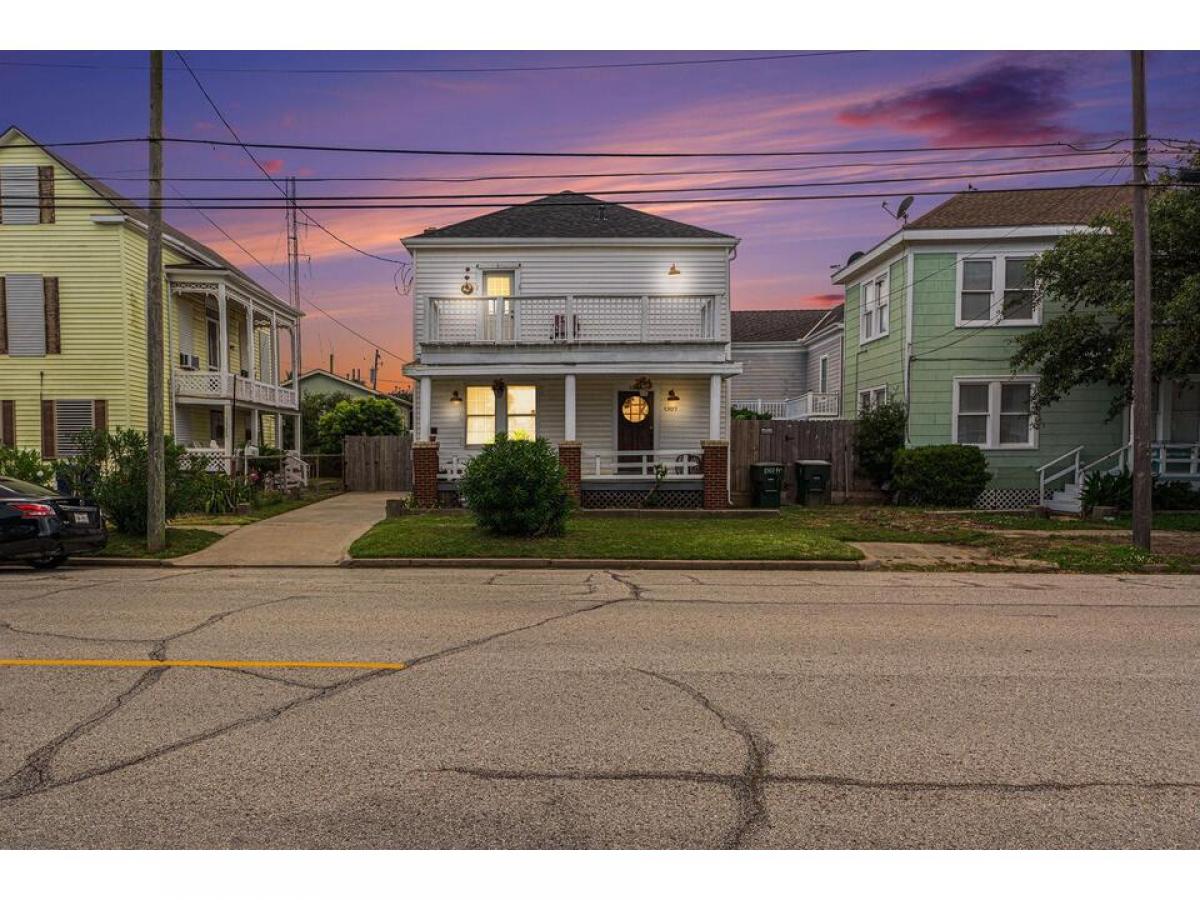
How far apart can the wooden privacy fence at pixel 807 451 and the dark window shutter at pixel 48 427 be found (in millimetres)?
18737

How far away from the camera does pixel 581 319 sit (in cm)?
1842

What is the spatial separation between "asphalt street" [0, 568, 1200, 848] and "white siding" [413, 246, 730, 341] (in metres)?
13.1

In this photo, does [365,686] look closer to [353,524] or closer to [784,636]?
[784,636]

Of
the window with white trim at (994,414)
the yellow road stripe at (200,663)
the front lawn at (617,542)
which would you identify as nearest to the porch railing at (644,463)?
the front lawn at (617,542)

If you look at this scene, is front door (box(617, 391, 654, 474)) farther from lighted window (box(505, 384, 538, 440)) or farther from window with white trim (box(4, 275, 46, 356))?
window with white trim (box(4, 275, 46, 356))

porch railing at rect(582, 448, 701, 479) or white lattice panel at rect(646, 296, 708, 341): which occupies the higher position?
white lattice panel at rect(646, 296, 708, 341)


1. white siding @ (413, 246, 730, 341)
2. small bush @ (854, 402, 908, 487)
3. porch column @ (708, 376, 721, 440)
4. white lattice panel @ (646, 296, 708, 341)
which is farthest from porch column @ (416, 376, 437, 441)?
small bush @ (854, 402, 908, 487)

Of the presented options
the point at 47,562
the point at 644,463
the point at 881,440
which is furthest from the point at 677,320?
the point at 47,562

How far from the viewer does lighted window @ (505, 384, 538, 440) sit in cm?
1961

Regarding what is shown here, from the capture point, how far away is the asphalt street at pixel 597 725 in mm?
3217

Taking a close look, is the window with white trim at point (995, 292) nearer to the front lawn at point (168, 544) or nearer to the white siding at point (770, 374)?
the white siding at point (770, 374)

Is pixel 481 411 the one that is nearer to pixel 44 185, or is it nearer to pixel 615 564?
pixel 615 564

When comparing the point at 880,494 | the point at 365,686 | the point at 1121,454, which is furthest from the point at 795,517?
the point at 365,686

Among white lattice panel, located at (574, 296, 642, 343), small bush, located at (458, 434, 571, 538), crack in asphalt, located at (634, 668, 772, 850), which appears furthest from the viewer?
white lattice panel, located at (574, 296, 642, 343)
